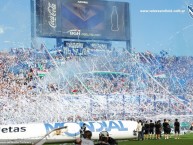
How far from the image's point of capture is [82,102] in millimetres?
43938

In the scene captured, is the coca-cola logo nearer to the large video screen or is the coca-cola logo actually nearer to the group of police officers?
the large video screen

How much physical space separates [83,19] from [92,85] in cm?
625

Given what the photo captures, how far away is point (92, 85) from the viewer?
151 ft

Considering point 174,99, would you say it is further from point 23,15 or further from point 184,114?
point 23,15

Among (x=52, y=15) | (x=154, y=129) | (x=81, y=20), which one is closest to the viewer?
(x=154, y=129)

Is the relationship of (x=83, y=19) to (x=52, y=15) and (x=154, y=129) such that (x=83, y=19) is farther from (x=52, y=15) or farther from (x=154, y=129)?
(x=154, y=129)

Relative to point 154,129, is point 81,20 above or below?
above

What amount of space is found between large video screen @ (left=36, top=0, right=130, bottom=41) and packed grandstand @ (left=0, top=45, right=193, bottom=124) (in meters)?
1.65

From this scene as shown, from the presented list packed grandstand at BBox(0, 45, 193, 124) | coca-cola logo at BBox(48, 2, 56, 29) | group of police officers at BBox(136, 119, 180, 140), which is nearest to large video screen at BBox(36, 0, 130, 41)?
coca-cola logo at BBox(48, 2, 56, 29)

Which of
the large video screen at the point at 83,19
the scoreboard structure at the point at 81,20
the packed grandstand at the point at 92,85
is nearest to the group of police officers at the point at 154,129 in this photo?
the packed grandstand at the point at 92,85

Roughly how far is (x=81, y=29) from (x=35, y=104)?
8460 millimetres

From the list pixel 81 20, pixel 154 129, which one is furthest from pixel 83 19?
pixel 154 129

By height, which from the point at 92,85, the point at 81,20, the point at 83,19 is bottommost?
the point at 92,85

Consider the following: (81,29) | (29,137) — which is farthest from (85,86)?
(29,137)
